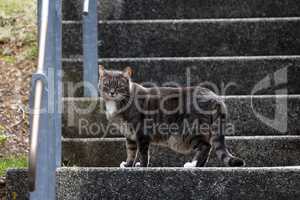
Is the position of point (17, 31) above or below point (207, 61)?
above

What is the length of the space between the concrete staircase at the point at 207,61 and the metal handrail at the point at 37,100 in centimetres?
119

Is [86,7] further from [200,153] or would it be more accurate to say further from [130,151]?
[200,153]

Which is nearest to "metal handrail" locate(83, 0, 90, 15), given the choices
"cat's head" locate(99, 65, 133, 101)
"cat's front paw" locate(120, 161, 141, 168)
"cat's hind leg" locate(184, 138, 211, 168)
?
"cat's head" locate(99, 65, 133, 101)

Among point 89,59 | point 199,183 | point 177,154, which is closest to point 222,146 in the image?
point 177,154

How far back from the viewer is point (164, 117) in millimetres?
4930

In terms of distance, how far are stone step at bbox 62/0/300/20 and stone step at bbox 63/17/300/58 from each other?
0.29 metres

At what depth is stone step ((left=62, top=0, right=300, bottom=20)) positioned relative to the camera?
20.5 ft

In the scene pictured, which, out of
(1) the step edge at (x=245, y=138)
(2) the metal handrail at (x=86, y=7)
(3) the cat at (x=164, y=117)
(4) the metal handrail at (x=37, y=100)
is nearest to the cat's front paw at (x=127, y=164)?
(3) the cat at (x=164, y=117)

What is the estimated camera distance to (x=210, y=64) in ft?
18.3

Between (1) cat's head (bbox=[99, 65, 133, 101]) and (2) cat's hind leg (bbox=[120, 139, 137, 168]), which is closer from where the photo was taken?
(2) cat's hind leg (bbox=[120, 139, 137, 168])

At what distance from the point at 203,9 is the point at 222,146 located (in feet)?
6.56

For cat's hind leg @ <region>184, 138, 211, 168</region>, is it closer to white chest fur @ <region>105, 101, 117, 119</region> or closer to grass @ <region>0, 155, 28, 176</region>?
white chest fur @ <region>105, 101, 117, 119</region>

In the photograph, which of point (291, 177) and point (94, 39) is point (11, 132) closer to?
point (94, 39)

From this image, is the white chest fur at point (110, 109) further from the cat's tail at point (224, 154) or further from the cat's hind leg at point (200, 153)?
the cat's tail at point (224, 154)
